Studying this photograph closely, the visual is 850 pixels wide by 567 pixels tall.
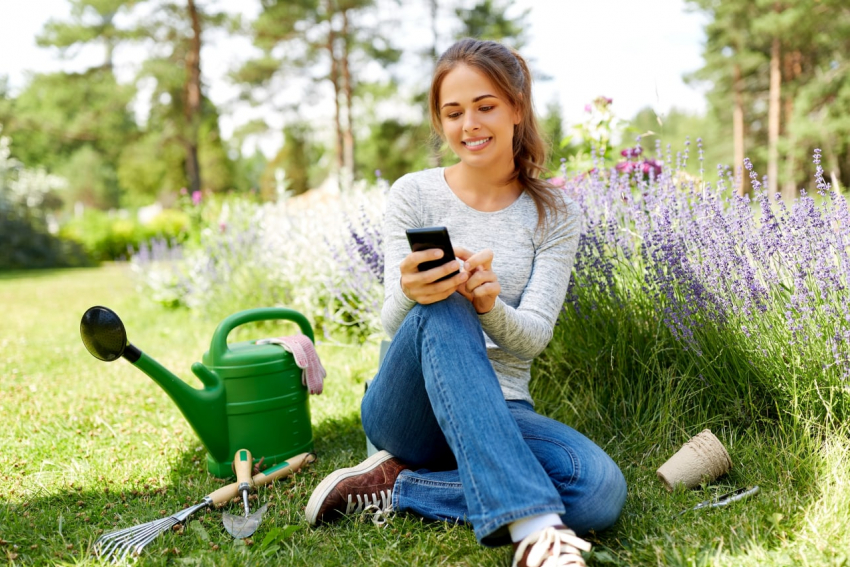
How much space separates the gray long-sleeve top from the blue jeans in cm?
15

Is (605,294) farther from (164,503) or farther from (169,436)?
(169,436)

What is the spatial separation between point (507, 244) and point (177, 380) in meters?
1.10

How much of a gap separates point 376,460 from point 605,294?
1.03 m

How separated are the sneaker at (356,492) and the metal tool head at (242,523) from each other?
146 mm

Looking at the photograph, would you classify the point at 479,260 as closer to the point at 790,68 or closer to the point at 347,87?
the point at 347,87

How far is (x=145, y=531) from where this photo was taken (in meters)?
1.63

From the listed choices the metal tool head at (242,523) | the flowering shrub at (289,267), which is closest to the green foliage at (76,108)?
the flowering shrub at (289,267)

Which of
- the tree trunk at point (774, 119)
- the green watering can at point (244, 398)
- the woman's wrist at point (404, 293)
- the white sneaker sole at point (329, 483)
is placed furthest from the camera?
the tree trunk at point (774, 119)

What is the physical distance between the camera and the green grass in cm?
147

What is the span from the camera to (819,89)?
1506 centimetres

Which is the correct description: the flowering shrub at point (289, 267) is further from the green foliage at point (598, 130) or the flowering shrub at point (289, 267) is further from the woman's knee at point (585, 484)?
the woman's knee at point (585, 484)

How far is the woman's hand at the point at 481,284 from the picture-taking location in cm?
153

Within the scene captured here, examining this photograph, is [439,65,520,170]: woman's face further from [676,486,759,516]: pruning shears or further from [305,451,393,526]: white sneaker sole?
[676,486,759,516]: pruning shears

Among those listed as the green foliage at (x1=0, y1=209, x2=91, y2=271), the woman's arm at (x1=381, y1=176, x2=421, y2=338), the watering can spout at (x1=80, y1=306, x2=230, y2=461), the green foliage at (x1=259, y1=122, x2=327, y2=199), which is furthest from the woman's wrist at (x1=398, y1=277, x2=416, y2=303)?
the green foliage at (x1=259, y1=122, x2=327, y2=199)
